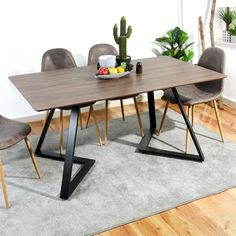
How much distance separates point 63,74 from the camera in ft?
9.98

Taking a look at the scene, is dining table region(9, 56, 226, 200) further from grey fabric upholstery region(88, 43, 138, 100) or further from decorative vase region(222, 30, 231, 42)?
decorative vase region(222, 30, 231, 42)

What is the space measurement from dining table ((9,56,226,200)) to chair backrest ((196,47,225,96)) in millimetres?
262

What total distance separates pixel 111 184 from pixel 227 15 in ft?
8.88

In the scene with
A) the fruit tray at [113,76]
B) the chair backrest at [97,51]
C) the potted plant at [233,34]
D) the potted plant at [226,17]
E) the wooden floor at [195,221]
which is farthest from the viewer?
the potted plant at [226,17]

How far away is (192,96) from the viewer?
313cm

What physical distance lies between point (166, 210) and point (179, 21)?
277 centimetres

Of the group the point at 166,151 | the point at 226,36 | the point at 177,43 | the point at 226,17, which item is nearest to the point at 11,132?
the point at 166,151

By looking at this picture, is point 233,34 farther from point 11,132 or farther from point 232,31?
point 11,132

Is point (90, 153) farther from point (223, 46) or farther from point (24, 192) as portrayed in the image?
point (223, 46)

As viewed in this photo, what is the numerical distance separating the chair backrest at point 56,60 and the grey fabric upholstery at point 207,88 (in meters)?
1.04

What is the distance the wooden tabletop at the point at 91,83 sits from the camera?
7.86 feet

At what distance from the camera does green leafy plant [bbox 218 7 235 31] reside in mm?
4238

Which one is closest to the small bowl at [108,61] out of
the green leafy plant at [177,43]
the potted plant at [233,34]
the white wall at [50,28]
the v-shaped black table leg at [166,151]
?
the v-shaped black table leg at [166,151]

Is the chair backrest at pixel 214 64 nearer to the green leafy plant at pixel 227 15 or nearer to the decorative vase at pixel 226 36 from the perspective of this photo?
the decorative vase at pixel 226 36
